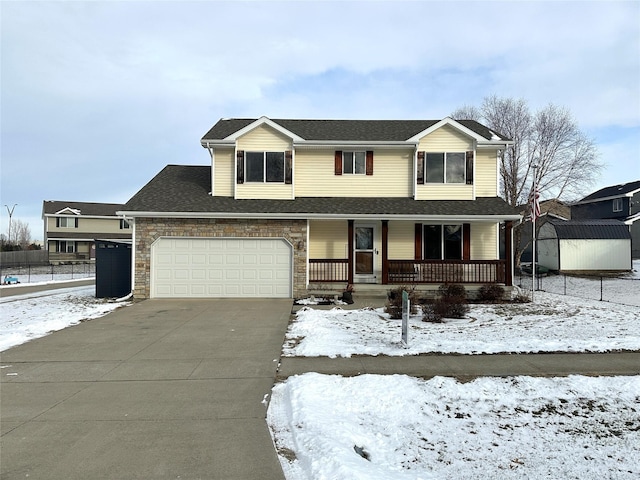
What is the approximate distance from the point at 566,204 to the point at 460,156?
1596 centimetres

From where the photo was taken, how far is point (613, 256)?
1049 inches

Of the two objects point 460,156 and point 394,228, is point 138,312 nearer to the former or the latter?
point 394,228

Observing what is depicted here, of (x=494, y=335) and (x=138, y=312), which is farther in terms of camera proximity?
(x=138, y=312)

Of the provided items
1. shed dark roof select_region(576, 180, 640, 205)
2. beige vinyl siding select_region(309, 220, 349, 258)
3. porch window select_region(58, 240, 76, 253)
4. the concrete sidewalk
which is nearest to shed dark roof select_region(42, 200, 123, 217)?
porch window select_region(58, 240, 76, 253)

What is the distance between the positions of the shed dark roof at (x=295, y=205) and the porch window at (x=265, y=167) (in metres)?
0.95

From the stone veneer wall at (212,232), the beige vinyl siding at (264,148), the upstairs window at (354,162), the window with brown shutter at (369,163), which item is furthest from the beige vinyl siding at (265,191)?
the window with brown shutter at (369,163)

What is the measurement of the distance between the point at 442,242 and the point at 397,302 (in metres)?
4.99

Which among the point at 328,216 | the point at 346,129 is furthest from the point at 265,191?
the point at 346,129

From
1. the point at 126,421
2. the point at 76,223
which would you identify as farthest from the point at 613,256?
the point at 76,223

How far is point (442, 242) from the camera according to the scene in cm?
1619

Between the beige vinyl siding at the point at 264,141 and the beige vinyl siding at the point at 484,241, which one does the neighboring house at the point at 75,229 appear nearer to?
the beige vinyl siding at the point at 264,141

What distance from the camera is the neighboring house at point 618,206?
116ft

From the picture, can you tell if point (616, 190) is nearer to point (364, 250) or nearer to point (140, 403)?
point (364, 250)

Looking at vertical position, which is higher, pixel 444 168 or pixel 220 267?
pixel 444 168
